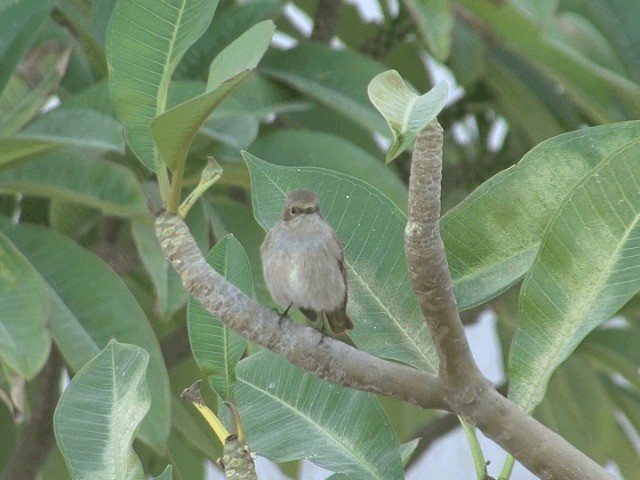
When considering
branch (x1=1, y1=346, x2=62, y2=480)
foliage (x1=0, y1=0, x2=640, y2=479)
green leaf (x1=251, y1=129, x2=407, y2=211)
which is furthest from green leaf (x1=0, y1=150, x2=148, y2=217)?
branch (x1=1, y1=346, x2=62, y2=480)

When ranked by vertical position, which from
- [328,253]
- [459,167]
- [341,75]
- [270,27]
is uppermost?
[270,27]

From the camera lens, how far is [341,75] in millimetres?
1968

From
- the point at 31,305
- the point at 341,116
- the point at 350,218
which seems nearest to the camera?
the point at 350,218

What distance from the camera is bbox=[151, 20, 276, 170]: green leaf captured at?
0.80 m

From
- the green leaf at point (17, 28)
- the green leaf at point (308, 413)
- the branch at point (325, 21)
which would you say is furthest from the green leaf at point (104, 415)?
the branch at point (325, 21)

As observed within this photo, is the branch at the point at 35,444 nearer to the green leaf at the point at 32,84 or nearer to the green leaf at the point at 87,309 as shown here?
the green leaf at the point at 87,309

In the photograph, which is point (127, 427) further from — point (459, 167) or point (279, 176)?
point (459, 167)

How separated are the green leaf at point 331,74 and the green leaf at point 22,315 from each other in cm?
64

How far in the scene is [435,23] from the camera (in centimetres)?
175

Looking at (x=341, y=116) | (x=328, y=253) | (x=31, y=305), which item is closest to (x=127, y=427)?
(x=328, y=253)

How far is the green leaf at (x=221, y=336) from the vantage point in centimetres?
97

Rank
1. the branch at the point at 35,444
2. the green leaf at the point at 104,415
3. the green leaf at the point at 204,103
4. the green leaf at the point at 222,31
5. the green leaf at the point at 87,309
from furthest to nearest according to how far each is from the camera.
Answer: the green leaf at the point at 222,31, the branch at the point at 35,444, the green leaf at the point at 87,309, the green leaf at the point at 104,415, the green leaf at the point at 204,103

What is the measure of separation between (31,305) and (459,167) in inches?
49.9

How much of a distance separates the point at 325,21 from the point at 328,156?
0.60 metres
